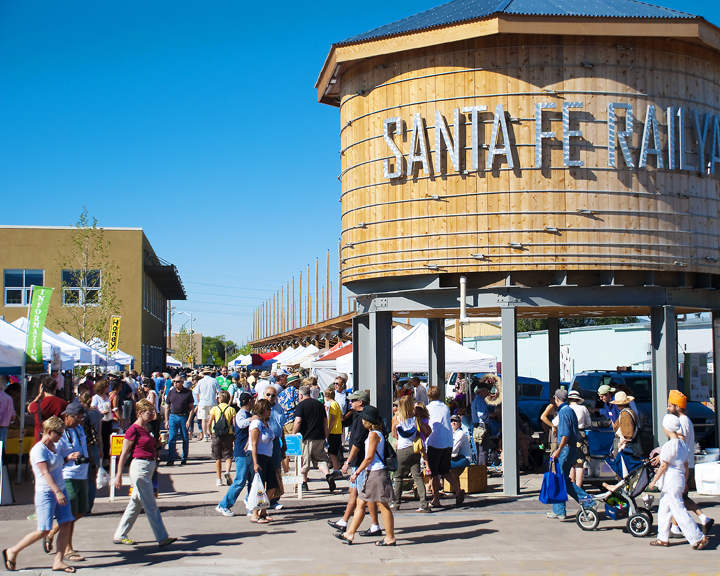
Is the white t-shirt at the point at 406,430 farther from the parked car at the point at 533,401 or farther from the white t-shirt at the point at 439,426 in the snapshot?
the parked car at the point at 533,401

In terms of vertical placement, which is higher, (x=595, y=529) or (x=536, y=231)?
(x=536, y=231)

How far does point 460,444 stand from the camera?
13.4m

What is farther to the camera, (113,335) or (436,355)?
(113,335)

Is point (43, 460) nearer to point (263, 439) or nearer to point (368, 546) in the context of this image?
point (263, 439)

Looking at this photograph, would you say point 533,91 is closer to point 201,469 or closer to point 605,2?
point 605,2

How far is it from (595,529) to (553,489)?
77 centimetres

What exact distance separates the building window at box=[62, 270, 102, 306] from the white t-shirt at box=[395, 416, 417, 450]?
23.0 metres

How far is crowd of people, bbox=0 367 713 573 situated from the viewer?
8.91m

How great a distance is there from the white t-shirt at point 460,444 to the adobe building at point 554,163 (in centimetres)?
75

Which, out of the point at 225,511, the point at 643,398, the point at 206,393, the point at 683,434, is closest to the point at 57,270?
the point at 206,393

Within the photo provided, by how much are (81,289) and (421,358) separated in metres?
17.1

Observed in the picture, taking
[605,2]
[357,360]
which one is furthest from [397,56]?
[357,360]

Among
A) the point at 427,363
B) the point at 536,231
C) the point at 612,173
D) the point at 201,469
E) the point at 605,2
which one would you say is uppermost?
the point at 605,2

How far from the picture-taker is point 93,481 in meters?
10.9
